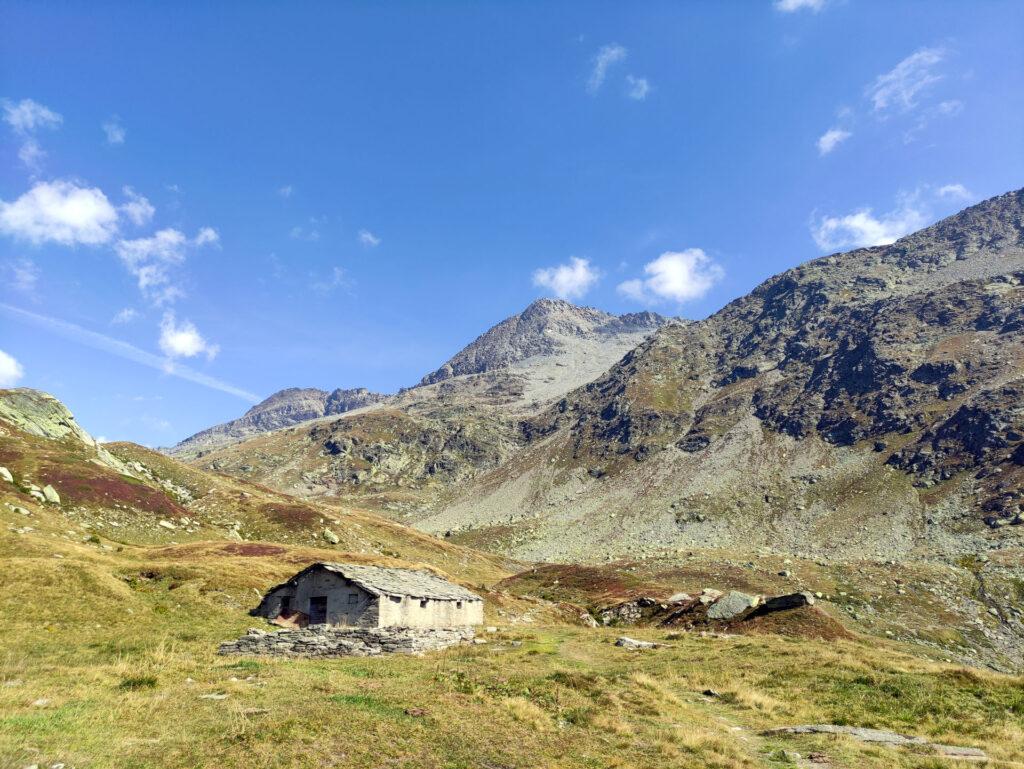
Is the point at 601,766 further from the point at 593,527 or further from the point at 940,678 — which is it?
the point at 593,527

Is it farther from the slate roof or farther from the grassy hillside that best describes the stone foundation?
the slate roof

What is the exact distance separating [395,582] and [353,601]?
13.0 feet

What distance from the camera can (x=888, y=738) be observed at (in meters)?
16.8

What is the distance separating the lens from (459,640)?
36.2 meters

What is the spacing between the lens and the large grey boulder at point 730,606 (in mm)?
47500

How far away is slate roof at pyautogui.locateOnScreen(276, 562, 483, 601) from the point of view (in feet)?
121

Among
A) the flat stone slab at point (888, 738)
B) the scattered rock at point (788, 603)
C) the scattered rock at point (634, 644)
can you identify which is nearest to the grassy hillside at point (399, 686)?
the flat stone slab at point (888, 738)

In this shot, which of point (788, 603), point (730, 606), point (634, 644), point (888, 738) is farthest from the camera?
point (730, 606)

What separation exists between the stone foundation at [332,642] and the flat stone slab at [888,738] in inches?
760

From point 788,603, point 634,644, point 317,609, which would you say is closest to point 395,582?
point 317,609

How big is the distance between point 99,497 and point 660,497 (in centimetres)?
15735

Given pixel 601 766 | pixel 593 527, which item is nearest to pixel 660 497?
pixel 593 527

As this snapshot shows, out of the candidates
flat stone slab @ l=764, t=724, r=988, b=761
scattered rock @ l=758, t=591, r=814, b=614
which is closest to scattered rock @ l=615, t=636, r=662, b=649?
scattered rock @ l=758, t=591, r=814, b=614

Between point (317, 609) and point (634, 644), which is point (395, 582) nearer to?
point (317, 609)
